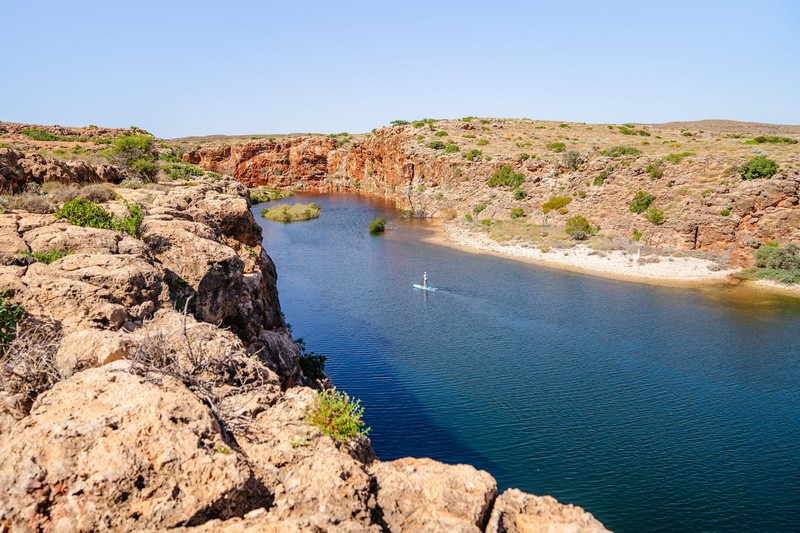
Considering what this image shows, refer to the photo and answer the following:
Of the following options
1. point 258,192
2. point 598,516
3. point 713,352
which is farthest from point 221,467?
point 258,192

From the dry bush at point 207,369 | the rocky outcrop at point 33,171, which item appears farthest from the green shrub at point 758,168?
the rocky outcrop at point 33,171

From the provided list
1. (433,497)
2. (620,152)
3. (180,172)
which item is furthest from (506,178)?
(433,497)

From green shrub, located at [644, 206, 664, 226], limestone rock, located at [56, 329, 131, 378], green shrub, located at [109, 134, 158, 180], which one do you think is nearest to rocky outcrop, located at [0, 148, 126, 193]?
green shrub, located at [109, 134, 158, 180]

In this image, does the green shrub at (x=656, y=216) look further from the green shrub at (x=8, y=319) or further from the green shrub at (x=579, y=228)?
the green shrub at (x=8, y=319)

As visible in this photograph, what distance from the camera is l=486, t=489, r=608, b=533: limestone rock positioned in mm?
7211

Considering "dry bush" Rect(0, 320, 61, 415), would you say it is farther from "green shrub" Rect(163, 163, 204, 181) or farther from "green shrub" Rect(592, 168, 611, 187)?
"green shrub" Rect(592, 168, 611, 187)

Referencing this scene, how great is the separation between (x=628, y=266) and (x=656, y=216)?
10423 mm

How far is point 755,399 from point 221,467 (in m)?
24.1

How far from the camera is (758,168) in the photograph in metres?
48.1

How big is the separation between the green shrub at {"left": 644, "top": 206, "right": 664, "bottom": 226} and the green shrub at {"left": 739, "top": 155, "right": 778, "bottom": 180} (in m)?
8.03

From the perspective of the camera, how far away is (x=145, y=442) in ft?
19.8

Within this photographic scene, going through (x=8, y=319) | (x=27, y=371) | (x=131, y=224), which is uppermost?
(x=131, y=224)

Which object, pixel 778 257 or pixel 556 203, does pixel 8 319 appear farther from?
pixel 556 203

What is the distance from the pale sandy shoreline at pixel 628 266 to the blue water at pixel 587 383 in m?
2.41
